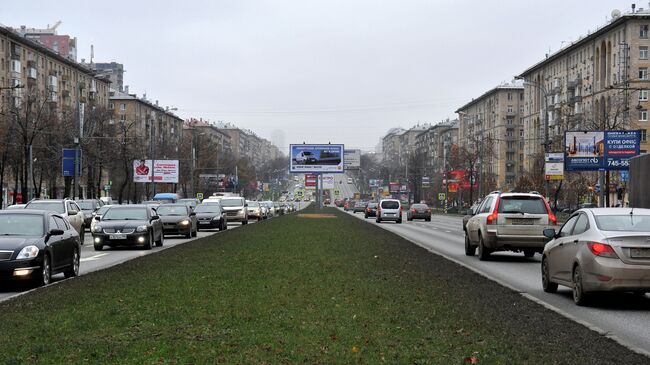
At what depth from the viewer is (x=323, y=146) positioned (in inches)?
3728

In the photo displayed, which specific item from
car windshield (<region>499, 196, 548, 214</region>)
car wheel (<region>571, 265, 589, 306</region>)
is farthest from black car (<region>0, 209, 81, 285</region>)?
car windshield (<region>499, 196, 548, 214</region>)

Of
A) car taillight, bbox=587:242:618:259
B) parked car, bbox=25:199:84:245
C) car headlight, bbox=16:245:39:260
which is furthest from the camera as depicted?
parked car, bbox=25:199:84:245

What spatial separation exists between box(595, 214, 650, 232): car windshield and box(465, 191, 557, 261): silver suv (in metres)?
9.19

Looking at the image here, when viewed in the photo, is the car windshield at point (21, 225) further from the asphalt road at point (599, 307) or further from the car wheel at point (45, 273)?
the asphalt road at point (599, 307)

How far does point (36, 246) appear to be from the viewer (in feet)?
53.4

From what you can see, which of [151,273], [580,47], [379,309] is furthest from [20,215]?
[580,47]

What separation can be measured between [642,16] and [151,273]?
8612 cm

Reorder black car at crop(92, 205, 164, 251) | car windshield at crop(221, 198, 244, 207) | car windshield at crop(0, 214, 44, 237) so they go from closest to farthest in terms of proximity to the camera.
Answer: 1. car windshield at crop(0, 214, 44, 237)
2. black car at crop(92, 205, 164, 251)
3. car windshield at crop(221, 198, 244, 207)

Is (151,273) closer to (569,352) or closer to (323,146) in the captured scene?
(569,352)

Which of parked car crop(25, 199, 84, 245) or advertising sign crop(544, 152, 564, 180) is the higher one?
advertising sign crop(544, 152, 564, 180)

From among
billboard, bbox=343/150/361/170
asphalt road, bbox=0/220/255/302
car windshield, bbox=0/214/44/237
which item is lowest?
asphalt road, bbox=0/220/255/302

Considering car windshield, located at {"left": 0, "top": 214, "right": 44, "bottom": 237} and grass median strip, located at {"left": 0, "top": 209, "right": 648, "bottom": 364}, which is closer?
grass median strip, located at {"left": 0, "top": 209, "right": 648, "bottom": 364}

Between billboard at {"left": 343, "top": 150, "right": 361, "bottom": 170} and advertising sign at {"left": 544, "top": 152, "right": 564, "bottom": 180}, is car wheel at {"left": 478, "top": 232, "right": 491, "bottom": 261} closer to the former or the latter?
advertising sign at {"left": 544, "top": 152, "right": 564, "bottom": 180}

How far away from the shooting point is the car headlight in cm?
1592
